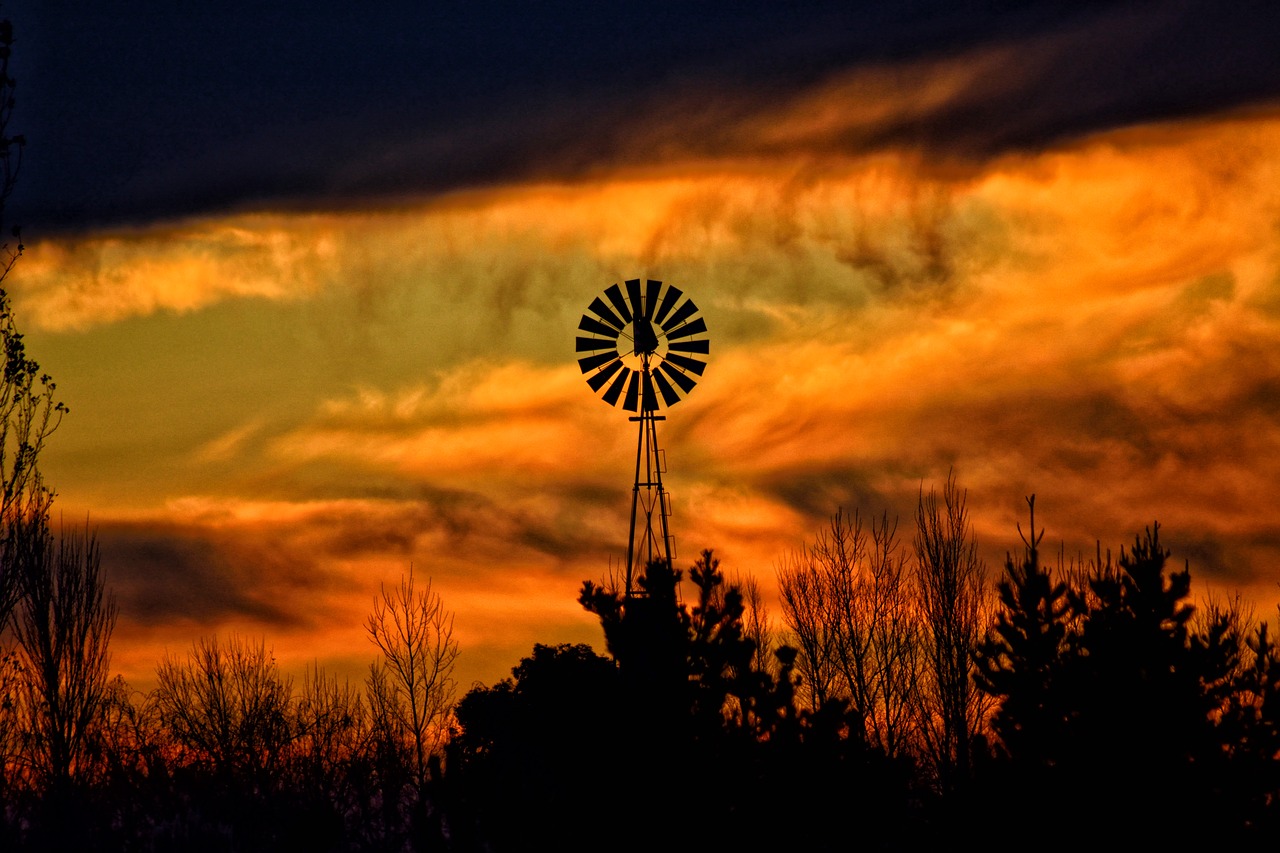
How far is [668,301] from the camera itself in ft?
113

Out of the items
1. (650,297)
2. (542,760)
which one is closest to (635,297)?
(650,297)

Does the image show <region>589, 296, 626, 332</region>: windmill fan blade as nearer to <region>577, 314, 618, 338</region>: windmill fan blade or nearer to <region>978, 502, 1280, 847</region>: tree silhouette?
<region>577, 314, 618, 338</region>: windmill fan blade

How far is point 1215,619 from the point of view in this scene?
29.4 meters

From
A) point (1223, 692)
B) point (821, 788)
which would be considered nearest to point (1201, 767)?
point (1223, 692)

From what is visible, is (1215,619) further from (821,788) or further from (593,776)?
(593,776)

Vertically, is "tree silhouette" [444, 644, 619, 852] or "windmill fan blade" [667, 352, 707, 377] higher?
"windmill fan blade" [667, 352, 707, 377]

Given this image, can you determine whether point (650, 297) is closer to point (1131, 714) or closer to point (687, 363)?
point (687, 363)

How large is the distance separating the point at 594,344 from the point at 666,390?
7.22ft

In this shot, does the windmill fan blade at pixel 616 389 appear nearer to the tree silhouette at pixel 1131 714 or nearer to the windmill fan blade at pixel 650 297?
the windmill fan blade at pixel 650 297

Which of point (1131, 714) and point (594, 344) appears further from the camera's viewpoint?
point (594, 344)

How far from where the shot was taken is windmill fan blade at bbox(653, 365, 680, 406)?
3384 centimetres

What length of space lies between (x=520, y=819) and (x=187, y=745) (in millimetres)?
13617

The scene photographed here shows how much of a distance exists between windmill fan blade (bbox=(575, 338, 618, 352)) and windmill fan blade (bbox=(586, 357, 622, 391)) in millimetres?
450

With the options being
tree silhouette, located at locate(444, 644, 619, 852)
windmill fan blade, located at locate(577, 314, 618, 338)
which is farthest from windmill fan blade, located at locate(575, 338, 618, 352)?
tree silhouette, located at locate(444, 644, 619, 852)
